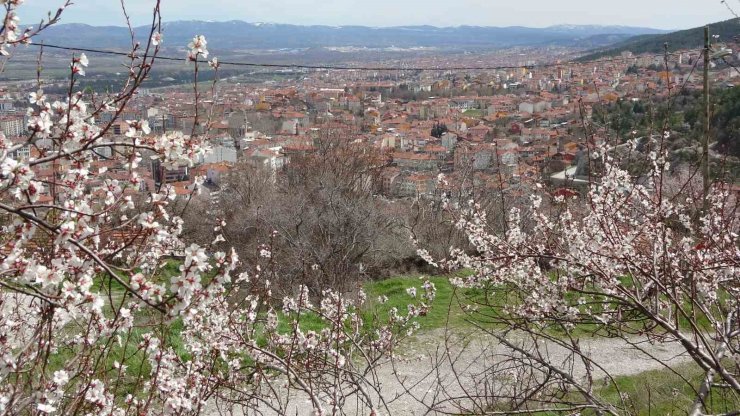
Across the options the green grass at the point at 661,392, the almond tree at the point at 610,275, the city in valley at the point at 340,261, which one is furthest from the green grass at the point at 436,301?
the almond tree at the point at 610,275

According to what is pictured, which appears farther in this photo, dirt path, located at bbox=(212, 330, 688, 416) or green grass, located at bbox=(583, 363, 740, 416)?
dirt path, located at bbox=(212, 330, 688, 416)

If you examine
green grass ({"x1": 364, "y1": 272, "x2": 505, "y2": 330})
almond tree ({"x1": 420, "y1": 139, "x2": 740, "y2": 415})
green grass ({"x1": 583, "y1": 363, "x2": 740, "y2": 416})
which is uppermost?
almond tree ({"x1": 420, "y1": 139, "x2": 740, "y2": 415})

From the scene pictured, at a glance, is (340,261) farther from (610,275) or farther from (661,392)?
(610,275)

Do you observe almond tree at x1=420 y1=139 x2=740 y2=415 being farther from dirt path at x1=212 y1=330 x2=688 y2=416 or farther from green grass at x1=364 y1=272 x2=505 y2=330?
green grass at x1=364 y1=272 x2=505 y2=330

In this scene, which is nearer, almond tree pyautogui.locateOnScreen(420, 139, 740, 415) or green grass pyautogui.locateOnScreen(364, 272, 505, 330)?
almond tree pyautogui.locateOnScreen(420, 139, 740, 415)

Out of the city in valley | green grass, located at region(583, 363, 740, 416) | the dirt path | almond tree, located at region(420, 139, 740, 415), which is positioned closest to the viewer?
the city in valley

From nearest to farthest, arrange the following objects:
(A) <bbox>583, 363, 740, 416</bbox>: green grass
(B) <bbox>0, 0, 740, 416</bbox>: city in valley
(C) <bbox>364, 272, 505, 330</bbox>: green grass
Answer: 1. (B) <bbox>0, 0, 740, 416</bbox>: city in valley
2. (A) <bbox>583, 363, 740, 416</bbox>: green grass
3. (C) <bbox>364, 272, 505, 330</bbox>: green grass

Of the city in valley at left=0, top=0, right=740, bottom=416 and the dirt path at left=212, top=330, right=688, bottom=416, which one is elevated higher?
the city in valley at left=0, top=0, right=740, bottom=416

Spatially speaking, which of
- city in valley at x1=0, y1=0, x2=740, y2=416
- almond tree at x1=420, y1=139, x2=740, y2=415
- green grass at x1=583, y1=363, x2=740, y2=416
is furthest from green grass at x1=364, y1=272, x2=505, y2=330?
almond tree at x1=420, y1=139, x2=740, y2=415

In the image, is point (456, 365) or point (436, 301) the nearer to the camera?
point (456, 365)

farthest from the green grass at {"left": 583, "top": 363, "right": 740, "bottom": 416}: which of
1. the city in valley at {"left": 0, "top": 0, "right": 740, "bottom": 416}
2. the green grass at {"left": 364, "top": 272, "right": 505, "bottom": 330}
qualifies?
the green grass at {"left": 364, "top": 272, "right": 505, "bottom": 330}

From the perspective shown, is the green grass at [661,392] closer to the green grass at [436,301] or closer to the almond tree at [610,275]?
the almond tree at [610,275]

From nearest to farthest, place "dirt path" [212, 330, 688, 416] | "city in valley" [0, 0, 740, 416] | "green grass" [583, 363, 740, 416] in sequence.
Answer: "city in valley" [0, 0, 740, 416], "green grass" [583, 363, 740, 416], "dirt path" [212, 330, 688, 416]

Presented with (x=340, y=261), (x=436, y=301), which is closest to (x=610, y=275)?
(x=436, y=301)
